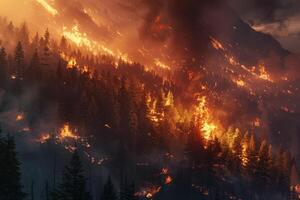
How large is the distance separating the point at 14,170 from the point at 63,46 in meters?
142

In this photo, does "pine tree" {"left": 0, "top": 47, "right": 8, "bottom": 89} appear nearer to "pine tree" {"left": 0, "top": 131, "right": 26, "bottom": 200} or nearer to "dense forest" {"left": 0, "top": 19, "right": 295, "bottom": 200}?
"dense forest" {"left": 0, "top": 19, "right": 295, "bottom": 200}

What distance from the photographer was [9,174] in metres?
33.1

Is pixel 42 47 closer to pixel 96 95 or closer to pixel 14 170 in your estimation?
pixel 96 95

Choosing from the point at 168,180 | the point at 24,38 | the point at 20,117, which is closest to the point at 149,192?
the point at 168,180

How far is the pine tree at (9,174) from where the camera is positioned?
32.4 meters

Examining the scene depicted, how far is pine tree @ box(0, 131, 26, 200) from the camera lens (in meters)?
32.4

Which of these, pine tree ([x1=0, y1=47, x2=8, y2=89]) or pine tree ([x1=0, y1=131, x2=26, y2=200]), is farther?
pine tree ([x1=0, y1=47, x2=8, y2=89])

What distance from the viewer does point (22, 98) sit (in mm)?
111062

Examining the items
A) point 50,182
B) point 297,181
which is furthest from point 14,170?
point 297,181

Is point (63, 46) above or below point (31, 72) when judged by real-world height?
above

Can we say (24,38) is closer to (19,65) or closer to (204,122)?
(19,65)

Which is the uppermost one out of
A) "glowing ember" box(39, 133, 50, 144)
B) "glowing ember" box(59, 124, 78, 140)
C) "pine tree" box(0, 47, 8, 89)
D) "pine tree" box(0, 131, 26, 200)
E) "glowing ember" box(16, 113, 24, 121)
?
"pine tree" box(0, 47, 8, 89)

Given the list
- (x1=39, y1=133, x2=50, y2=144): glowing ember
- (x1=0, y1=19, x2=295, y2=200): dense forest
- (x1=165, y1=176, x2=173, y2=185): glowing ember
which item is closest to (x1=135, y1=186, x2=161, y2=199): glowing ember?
(x1=0, y1=19, x2=295, y2=200): dense forest

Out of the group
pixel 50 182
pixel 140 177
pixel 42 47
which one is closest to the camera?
pixel 50 182
